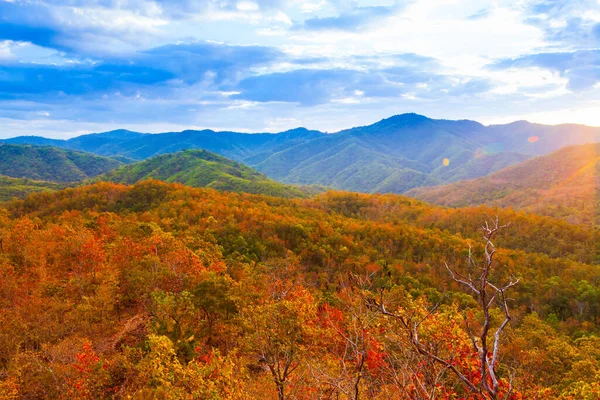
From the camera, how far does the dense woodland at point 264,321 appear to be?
62.0ft

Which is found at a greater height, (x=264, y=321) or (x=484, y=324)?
(x=484, y=324)

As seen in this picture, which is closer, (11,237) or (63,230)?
(11,237)

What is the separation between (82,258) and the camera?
42.7 metres

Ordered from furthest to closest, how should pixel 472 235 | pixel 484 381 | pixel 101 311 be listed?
pixel 472 235, pixel 101 311, pixel 484 381

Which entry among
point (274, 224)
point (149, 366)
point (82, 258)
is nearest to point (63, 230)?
point (82, 258)

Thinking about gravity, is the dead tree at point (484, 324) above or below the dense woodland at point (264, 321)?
above

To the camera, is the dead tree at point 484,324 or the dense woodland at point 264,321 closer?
the dead tree at point 484,324

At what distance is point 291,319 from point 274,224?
77.6m

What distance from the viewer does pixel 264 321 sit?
24.8 metres

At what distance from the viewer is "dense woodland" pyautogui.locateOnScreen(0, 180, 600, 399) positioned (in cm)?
1889

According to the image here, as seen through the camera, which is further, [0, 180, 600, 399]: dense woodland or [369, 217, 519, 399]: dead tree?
[0, 180, 600, 399]: dense woodland

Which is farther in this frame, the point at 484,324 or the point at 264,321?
the point at 264,321

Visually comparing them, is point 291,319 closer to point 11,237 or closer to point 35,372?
point 35,372

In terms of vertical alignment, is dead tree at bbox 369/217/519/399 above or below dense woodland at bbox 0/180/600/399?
above
